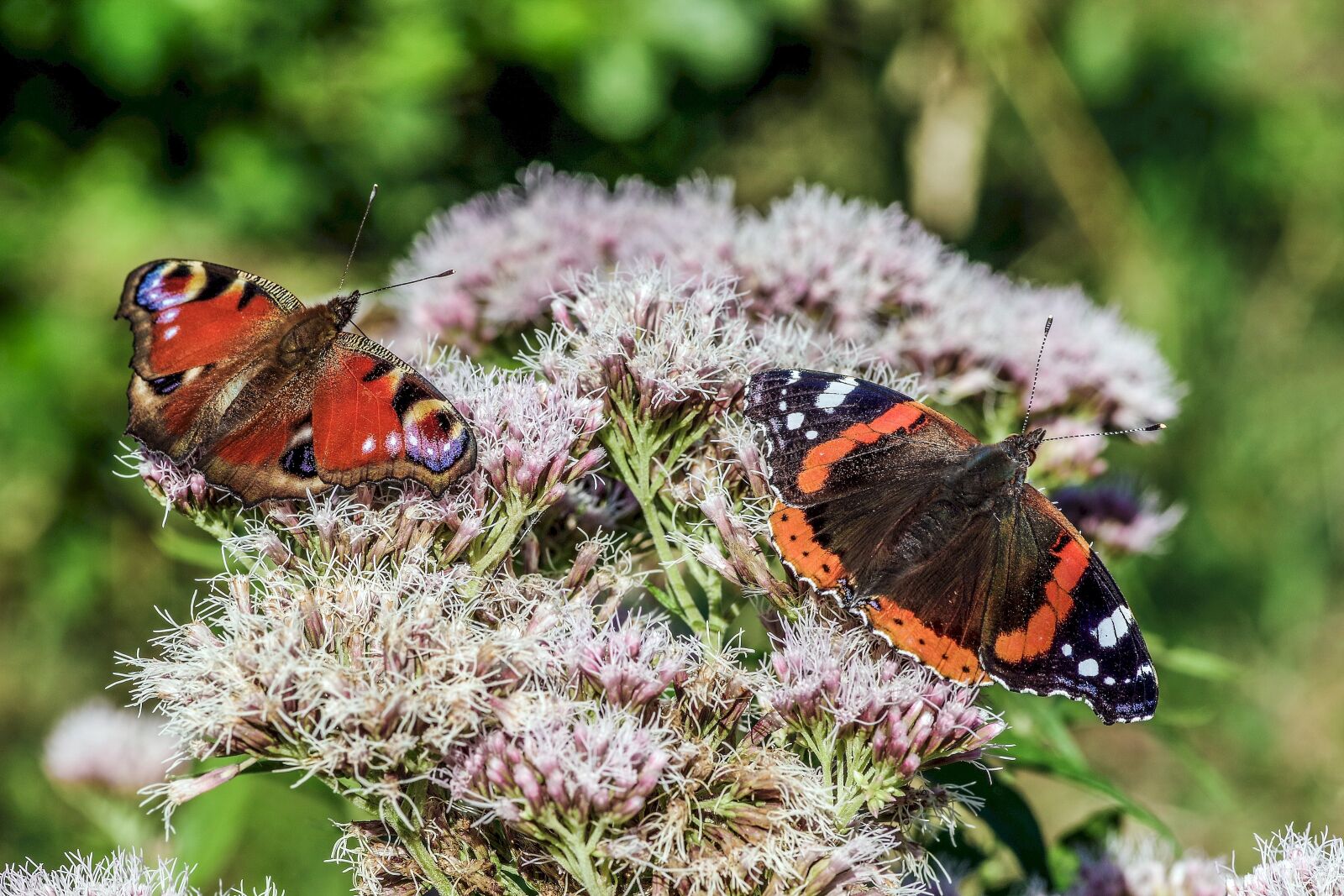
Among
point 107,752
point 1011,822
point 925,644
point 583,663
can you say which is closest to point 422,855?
point 583,663

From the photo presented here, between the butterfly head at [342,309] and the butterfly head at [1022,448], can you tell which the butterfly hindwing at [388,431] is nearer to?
the butterfly head at [342,309]

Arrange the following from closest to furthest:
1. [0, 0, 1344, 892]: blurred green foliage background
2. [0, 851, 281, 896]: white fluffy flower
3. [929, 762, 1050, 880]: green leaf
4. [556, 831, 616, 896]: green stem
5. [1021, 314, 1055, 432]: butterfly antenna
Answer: [556, 831, 616, 896]: green stem
[0, 851, 281, 896]: white fluffy flower
[929, 762, 1050, 880]: green leaf
[1021, 314, 1055, 432]: butterfly antenna
[0, 0, 1344, 892]: blurred green foliage background

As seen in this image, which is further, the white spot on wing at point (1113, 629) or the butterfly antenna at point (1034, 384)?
the butterfly antenna at point (1034, 384)

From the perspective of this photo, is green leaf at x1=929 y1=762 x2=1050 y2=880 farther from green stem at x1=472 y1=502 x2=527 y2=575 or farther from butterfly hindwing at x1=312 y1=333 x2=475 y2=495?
butterfly hindwing at x1=312 y1=333 x2=475 y2=495

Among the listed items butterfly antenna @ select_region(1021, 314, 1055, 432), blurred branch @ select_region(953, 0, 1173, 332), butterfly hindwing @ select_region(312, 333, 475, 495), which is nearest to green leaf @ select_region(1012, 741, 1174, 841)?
butterfly antenna @ select_region(1021, 314, 1055, 432)

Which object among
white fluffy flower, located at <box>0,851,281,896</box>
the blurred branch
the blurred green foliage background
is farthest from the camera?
the blurred branch

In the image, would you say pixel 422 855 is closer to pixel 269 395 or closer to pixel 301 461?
pixel 301 461

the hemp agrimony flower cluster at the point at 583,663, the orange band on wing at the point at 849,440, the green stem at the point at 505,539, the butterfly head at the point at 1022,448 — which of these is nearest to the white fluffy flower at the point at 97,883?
the hemp agrimony flower cluster at the point at 583,663
